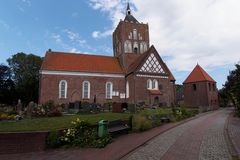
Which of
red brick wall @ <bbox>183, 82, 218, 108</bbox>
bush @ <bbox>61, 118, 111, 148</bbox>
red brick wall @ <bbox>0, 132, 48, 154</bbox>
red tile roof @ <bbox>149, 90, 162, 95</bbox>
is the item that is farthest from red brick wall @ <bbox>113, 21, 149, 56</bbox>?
red brick wall @ <bbox>0, 132, 48, 154</bbox>

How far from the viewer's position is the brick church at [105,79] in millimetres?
35000

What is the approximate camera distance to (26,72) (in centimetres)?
5581

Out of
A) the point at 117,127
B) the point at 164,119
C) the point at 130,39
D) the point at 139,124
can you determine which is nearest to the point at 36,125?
the point at 117,127

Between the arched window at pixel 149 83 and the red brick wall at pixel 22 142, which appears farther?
the arched window at pixel 149 83

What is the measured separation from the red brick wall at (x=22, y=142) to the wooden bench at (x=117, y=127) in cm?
373

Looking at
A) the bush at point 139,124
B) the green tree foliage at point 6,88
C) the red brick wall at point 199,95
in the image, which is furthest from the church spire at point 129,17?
the bush at point 139,124

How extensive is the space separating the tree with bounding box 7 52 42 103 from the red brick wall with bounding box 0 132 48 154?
4518cm

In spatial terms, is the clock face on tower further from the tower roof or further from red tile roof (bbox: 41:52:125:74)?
red tile roof (bbox: 41:52:125:74)

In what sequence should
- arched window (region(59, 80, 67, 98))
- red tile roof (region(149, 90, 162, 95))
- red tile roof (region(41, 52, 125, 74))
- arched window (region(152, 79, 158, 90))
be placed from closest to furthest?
arched window (region(59, 80, 67, 98)) < red tile roof (region(149, 90, 162, 95)) < red tile roof (region(41, 52, 125, 74)) < arched window (region(152, 79, 158, 90))

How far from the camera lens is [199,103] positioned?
50.3m

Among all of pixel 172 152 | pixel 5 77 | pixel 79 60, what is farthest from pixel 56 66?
pixel 172 152

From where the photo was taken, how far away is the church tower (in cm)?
4256

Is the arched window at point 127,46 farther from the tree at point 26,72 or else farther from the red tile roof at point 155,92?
the tree at point 26,72

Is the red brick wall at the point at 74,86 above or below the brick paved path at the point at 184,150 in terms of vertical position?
above
